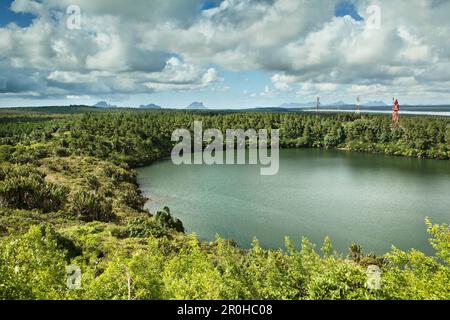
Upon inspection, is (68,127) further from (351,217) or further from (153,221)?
(351,217)

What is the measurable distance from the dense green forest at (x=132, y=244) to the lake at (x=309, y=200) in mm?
4662

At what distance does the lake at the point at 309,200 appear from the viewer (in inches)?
2120

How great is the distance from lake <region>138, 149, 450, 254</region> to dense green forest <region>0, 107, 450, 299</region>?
4.66 metres

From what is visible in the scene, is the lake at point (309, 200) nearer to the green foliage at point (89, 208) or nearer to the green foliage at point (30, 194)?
the green foliage at point (89, 208)

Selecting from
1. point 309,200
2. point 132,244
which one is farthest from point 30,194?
point 309,200

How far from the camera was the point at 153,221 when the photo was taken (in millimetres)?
51344

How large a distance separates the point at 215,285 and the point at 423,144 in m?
148

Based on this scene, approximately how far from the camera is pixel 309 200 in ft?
240

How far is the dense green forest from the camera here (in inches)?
744

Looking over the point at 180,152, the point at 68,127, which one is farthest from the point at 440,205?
the point at 68,127

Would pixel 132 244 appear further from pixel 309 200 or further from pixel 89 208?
pixel 309 200

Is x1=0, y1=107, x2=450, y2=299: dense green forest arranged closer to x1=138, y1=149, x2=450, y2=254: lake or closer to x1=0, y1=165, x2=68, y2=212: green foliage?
x1=0, y1=165, x2=68, y2=212: green foliage

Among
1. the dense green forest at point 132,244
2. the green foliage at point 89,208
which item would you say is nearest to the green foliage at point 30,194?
the dense green forest at point 132,244

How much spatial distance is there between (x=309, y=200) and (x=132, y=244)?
42.3 metres
